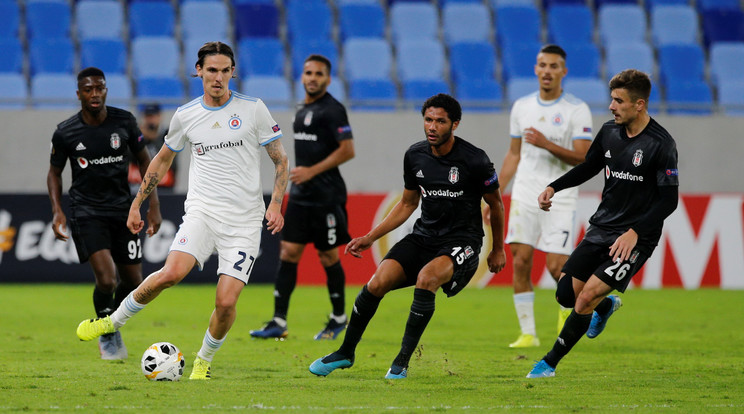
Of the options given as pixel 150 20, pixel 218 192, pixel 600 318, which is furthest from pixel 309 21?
pixel 218 192

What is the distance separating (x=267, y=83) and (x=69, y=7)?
408cm

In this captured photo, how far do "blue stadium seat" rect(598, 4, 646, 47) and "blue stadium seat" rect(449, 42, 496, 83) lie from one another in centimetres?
254

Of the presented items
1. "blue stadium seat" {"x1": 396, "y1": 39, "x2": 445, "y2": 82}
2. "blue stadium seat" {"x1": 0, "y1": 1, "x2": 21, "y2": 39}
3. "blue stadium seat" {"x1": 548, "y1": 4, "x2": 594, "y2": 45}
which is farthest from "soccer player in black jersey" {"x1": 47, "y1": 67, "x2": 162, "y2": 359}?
"blue stadium seat" {"x1": 548, "y1": 4, "x2": 594, "y2": 45}

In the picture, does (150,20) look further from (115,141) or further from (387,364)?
(387,364)

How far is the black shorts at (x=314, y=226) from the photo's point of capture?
9.58m

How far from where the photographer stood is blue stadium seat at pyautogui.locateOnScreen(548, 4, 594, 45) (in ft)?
61.5

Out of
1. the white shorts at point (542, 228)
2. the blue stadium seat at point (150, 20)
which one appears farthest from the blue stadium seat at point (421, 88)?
the white shorts at point (542, 228)

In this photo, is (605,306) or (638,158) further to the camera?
(605,306)

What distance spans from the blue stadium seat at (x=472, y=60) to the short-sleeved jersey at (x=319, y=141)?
865 cm

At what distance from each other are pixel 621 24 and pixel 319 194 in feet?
37.5

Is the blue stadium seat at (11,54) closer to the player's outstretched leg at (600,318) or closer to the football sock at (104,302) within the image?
the football sock at (104,302)

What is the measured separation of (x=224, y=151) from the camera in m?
6.79

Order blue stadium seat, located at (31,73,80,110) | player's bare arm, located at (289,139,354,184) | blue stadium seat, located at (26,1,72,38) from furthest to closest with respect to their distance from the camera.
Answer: blue stadium seat, located at (26,1,72,38) < blue stadium seat, located at (31,73,80,110) < player's bare arm, located at (289,139,354,184)

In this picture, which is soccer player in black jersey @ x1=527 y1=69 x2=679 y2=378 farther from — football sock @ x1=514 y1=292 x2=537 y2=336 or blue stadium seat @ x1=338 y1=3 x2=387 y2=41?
blue stadium seat @ x1=338 y1=3 x2=387 y2=41
